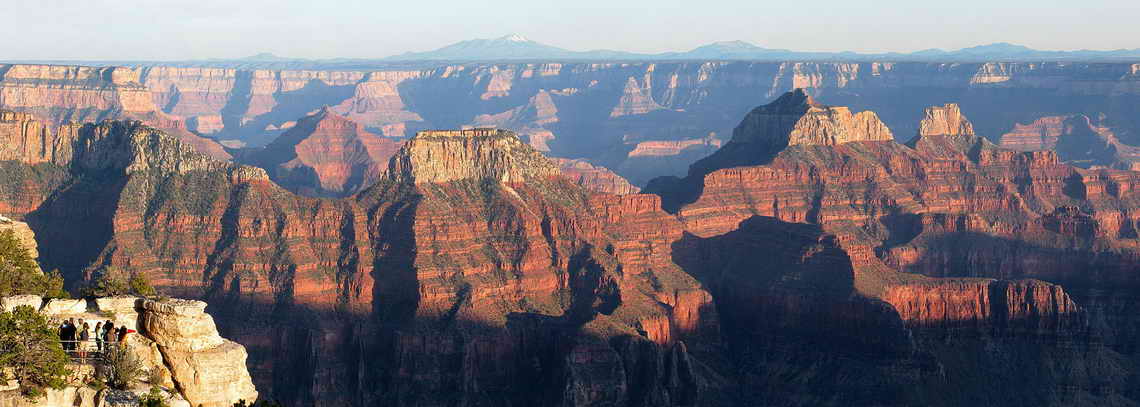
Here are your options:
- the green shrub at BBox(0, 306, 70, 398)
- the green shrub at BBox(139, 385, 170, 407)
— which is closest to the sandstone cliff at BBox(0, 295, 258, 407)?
the green shrub at BBox(139, 385, 170, 407)

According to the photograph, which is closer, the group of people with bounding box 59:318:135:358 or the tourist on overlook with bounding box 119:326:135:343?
the group of people with bounding box 59:318:135:358

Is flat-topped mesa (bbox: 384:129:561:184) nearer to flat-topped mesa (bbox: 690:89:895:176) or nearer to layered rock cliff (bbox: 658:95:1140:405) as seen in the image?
layered rock cliff (bbox: 658:95:1140:405)

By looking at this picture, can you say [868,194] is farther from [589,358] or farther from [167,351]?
[167,351]

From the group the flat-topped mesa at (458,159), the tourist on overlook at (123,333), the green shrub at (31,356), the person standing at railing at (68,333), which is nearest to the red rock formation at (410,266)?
the flat-topped mesa at (458,159)

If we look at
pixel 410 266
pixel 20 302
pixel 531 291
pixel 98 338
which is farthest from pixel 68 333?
pixel 531 291

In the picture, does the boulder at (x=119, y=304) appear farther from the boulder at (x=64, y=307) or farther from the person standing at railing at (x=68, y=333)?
the person standing at railing at (x=68, y=333)

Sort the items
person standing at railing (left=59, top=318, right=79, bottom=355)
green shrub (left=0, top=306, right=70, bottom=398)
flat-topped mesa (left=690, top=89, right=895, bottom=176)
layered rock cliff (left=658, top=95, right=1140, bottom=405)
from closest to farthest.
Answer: green shrub (left=0, top=306, right=70, bottom=398)
person standing at railing (left=59, top=318, right=79, bottom=355)
layered rock cliff (left=658, top=95, right=1140, bottom=405)
flat-topped mesa (left=690, top=89, right=895, bottom=176)

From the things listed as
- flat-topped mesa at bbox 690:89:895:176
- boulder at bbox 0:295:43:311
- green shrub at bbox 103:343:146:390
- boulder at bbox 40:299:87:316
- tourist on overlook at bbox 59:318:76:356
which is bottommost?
flat-topped mesa at bbox 690:89:895:176

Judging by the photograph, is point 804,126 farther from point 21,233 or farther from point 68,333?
point 68,333
